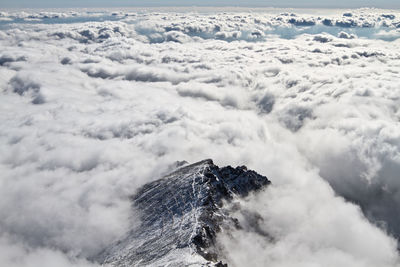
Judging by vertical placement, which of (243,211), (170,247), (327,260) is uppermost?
(170,247)

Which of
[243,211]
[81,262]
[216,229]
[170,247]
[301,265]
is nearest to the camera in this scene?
[170,247]

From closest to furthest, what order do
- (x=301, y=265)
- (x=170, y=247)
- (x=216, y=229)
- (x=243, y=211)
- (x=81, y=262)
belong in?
(x=170, y=247)
(x=216, y=229)
(x=81, y=262)
(x=301, y=265)
(x=243, y=211)

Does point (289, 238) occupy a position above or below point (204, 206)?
below

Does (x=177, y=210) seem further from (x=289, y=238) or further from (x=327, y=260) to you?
(x=327, y=260)

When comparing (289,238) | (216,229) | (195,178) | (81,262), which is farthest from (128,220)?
(289,238)

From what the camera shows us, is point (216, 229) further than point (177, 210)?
No

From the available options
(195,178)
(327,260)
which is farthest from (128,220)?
(327,260)
